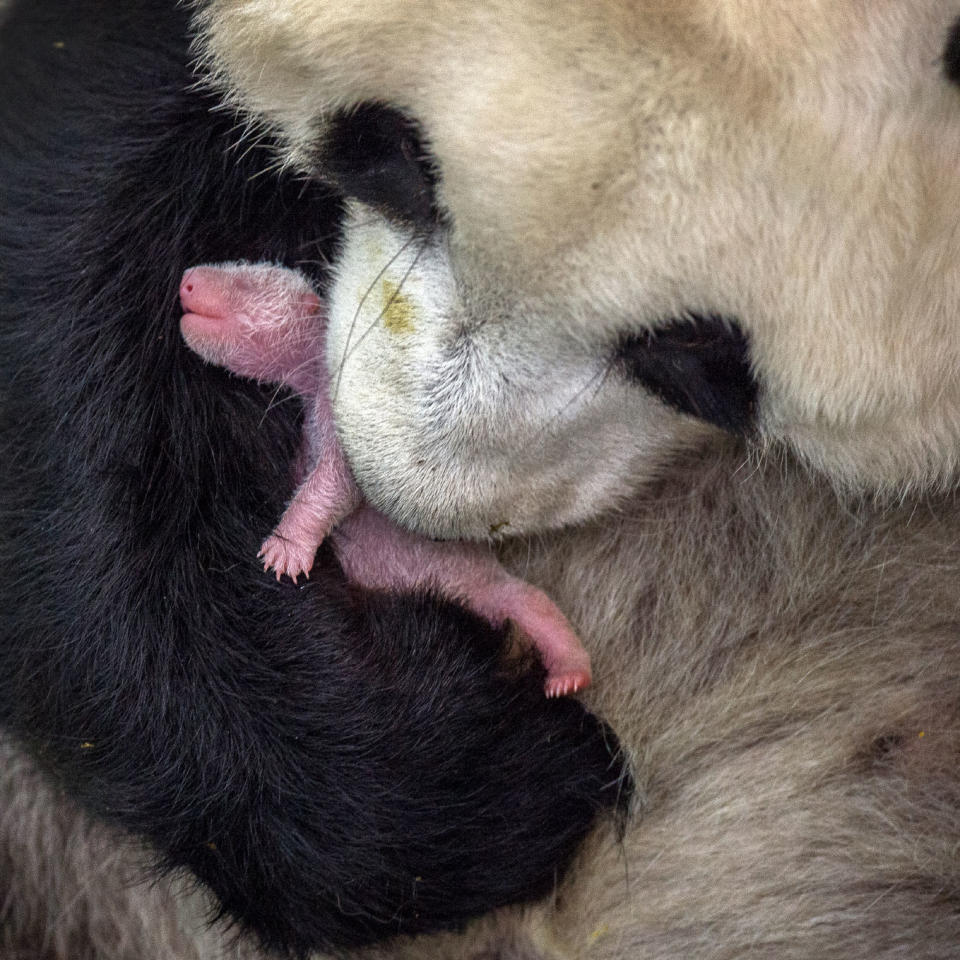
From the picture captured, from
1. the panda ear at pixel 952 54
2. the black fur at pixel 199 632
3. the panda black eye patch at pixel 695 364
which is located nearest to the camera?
the panda ear at pixel 952 54

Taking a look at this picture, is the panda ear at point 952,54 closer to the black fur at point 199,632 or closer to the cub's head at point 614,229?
the cub's head at point 614,229

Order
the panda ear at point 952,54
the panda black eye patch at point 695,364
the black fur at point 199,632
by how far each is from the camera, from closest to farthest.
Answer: the panda ear at point 952,54 → the panda black eye patch at point 695,364 → the black fur at point 199,632

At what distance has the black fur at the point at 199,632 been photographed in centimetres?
150

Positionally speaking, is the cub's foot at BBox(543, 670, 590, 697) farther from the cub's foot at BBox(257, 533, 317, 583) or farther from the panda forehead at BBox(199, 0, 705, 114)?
the panda forehead at BBox(199, 0, 705, 114)

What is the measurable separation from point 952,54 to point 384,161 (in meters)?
0.60

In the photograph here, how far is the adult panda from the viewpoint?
1161 millimetres

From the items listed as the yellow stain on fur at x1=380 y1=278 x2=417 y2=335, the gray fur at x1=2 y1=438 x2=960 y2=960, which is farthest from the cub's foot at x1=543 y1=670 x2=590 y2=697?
the yellow stain on fur at x1=380 y1=278 x2=417 y2=335

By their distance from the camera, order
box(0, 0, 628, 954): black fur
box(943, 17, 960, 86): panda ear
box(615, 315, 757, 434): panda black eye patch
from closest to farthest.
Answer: box(943, 17, 960, 86): panda ear → box(615, 315, 757, 434): panda black eye patch → box(0, 0, 628, 954): black fur

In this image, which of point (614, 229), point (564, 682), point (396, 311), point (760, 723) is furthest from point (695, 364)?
point (760, 723)

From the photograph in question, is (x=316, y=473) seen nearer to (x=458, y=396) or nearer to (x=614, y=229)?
(x=458, y=396)

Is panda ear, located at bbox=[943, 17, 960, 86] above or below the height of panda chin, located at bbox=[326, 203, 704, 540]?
above

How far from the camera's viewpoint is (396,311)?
1314 mm

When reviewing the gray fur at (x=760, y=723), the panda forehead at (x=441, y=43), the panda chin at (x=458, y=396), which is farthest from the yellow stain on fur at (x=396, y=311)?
the gray fur at (x=760, y=723)

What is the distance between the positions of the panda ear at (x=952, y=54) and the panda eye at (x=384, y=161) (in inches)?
20.6
